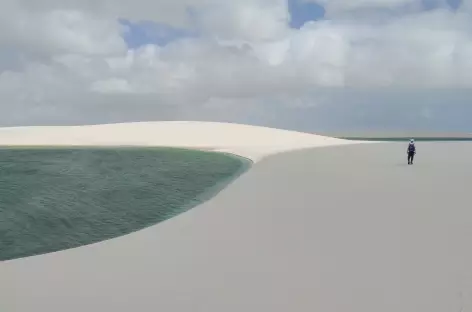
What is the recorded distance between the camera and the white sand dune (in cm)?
9031

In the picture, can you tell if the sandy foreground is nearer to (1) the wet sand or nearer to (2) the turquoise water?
(1) the wet sand

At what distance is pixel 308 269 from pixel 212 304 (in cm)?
234

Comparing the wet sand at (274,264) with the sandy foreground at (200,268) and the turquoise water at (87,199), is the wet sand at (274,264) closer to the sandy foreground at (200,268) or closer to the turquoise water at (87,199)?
the sandy foreground at (200,268)

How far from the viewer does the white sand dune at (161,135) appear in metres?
90.3

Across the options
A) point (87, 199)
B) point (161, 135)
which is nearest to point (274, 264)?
point (87, 199)

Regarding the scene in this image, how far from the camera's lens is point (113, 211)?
742 inches

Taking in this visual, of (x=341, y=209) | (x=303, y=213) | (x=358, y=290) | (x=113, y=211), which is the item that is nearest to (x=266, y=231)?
(x=303, y=213)

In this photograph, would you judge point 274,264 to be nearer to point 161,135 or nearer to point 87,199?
point 87,199

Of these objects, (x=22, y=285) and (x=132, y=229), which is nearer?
(x=22, y=285)

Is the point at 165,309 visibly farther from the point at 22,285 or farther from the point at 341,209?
the point at 341,209

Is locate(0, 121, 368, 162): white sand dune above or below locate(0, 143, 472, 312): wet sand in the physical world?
above

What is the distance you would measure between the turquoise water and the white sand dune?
54.0 m

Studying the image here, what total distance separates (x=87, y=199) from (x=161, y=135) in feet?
262

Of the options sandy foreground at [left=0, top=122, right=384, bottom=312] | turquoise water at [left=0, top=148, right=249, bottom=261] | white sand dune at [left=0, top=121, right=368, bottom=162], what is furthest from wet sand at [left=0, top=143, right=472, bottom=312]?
white sand dune at [left=0, top=121, right=368, bottom=162]
